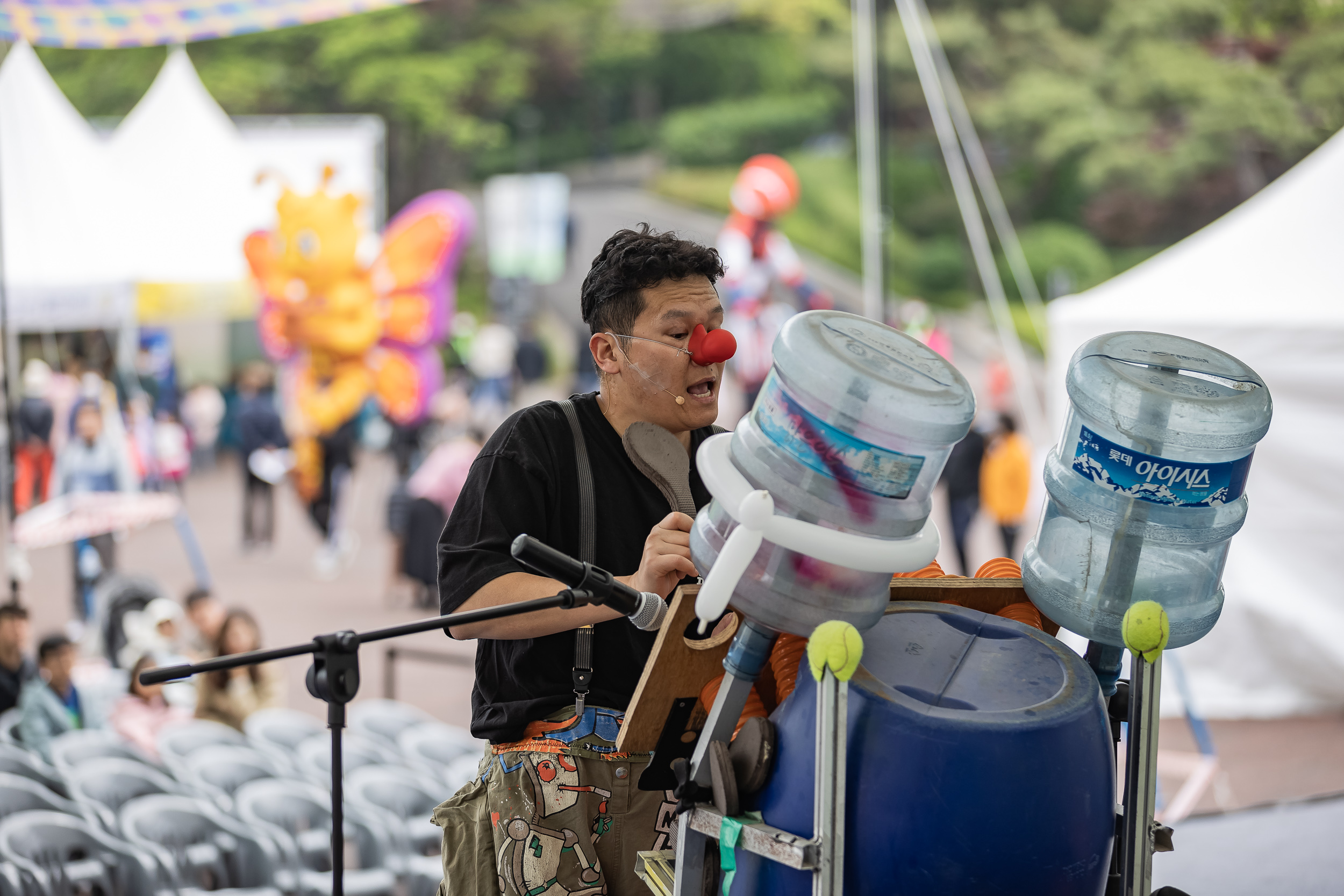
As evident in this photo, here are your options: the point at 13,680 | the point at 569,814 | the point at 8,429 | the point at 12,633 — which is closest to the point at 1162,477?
the point at 569,814

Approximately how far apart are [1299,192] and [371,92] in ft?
50.4

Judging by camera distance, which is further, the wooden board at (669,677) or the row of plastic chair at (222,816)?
the row of plastic chair at (222,816)

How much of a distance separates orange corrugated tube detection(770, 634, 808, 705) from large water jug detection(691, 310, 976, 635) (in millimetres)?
127

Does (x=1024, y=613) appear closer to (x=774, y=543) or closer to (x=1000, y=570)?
(x=1000, y=570)

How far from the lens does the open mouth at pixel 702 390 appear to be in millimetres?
1766

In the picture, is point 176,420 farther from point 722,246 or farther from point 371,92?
point 371,92

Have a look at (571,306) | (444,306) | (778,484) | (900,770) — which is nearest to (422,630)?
(778,484)

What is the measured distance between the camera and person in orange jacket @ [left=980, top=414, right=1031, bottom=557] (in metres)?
9.77

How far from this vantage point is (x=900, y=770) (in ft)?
4.16

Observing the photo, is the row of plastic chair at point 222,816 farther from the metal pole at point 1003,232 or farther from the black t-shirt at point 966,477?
the metal pole at point 1003,232

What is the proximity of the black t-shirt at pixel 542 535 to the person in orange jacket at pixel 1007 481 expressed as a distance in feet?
27.2

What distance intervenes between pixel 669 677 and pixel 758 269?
13.3 meters

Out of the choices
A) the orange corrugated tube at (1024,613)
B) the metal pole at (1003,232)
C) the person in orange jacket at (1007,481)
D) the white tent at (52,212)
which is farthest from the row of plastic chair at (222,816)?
the metal pole at (1003,232)

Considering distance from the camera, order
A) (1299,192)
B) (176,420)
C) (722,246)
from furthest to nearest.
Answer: (722,246) → (176,420) → (1299,192)
